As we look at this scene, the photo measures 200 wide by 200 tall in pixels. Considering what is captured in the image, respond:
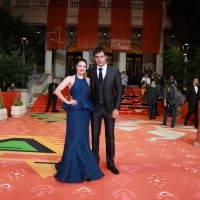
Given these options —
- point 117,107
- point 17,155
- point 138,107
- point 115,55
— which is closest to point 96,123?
point 117,107

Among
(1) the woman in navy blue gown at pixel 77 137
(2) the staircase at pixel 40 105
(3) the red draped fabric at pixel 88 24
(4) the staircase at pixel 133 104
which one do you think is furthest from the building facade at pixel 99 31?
(1) the woman in navy blue gown at pixel 77 137

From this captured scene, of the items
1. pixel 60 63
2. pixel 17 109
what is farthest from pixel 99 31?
pixel 17 109

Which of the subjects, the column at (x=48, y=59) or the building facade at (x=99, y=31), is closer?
the building facade at (x=99, y=31)

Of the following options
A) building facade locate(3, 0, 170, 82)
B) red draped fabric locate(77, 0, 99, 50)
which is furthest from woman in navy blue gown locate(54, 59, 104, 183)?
building facade locate(3, 0, 170, 82)

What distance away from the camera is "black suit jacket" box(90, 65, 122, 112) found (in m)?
4.43

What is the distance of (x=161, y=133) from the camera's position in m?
9.12

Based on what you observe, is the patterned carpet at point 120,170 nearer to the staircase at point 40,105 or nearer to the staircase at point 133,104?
the staircase at point 133,104

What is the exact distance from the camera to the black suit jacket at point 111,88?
4.43 metres

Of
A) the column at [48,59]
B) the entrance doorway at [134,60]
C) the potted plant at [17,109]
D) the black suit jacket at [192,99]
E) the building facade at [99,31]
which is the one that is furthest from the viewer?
the entrance doorway at [134,60]

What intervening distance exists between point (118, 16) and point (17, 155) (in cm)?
1653

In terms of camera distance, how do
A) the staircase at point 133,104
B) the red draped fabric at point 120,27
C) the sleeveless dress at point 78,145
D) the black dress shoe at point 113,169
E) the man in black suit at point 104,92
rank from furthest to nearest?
the red draped fabric at point 120,27
the staircase at point 133,104
the black dress shoe at point 113,169
the man in black suit at point 104,92
the sleeveless dress at point 78,145

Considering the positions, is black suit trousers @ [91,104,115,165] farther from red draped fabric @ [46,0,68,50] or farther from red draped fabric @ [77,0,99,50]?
red draped fabric @ [46,0,68,50]

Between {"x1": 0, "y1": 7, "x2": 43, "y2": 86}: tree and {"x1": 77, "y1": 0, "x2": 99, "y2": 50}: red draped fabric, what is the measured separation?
3593mm

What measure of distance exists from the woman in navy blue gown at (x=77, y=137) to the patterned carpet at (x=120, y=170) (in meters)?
0.13
